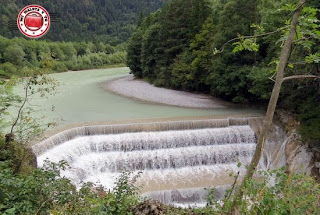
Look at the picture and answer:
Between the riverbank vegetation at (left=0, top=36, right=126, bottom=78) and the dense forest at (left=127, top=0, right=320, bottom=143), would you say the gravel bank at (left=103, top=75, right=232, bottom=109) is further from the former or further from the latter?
the riverbank vegetation at (left=0, top=36, right=126, bottom=78)

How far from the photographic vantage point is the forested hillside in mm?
100250

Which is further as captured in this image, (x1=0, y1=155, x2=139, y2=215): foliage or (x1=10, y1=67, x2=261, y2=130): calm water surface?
(x1=10, y1=67, x2=261, y2=130): calm water surface

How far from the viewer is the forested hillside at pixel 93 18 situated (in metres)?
100

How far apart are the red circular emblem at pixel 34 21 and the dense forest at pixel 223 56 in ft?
22.1

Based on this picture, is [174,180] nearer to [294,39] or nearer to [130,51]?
[294,39]

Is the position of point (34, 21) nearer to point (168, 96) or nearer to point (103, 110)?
point (103, 110)

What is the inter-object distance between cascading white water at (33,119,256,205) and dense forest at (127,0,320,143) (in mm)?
2701

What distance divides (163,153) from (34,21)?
6.83 metres

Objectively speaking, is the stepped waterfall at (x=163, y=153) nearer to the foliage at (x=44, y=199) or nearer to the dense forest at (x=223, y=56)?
the dense forest at (x=223, y=56)

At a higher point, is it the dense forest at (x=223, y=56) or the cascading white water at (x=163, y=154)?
the dense forest at (x=223, y=56)

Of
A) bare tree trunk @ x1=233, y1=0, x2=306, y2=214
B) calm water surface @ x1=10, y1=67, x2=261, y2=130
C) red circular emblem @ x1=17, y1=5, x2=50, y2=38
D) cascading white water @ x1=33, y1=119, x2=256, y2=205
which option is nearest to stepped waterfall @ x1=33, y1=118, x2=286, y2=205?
cascading white water @ x1=33, y1=119, x2=256, y2=205

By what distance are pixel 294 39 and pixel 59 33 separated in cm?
10829

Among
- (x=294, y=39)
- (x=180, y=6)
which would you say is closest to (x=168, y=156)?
(x=294, y=39)

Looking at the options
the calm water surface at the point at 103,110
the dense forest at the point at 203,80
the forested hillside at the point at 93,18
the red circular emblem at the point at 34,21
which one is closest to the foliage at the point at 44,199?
the dense forest at the point at 203,80
